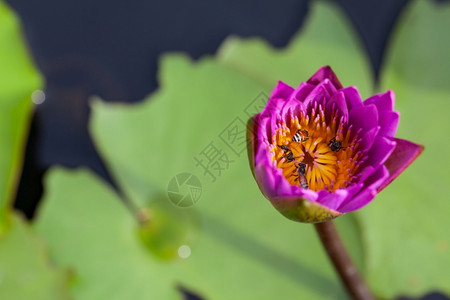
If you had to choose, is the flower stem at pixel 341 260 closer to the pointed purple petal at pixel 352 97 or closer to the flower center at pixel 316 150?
the flower center at pixel 316 150

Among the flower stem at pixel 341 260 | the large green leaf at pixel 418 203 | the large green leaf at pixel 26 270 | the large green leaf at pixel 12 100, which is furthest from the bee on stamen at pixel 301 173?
the large green leaf at pixel 12 100

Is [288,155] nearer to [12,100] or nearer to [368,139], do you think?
[368,139]

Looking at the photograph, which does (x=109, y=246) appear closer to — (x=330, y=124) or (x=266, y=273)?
(x=266, y=273)

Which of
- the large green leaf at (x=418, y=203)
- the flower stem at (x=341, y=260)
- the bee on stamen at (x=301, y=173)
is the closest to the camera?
the bee on stamen at (x=301, y=173)

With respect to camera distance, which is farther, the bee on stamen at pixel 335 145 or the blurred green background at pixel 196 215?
the blurred green background at pixel 196 215

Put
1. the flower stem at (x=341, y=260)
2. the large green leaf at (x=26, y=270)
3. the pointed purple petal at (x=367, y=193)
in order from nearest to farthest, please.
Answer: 1. the pointed purple petal at (x=367, y=193)
2. the flower stem at (x=341, y=260)
3. the large green leaf at (x=26, y=270)

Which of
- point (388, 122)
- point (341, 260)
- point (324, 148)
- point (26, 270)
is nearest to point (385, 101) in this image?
point (388, 122)

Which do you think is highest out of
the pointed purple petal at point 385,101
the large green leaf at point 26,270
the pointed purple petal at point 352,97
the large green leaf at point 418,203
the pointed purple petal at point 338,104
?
the pointed purple petal at point 385,101
